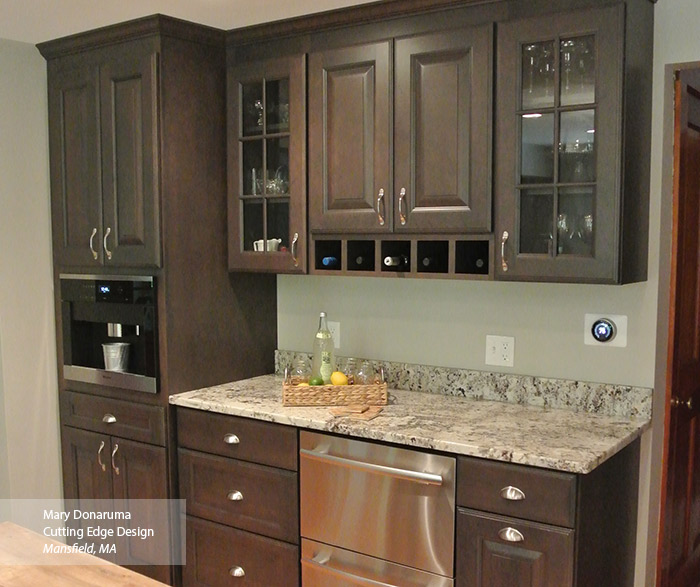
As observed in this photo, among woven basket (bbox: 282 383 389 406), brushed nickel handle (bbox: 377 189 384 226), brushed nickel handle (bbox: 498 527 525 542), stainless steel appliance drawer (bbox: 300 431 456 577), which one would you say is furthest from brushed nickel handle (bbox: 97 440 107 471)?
brushed nickel handle (bbox: 498 527 525 542)

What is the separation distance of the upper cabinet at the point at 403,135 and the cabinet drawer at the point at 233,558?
1186 millimetres

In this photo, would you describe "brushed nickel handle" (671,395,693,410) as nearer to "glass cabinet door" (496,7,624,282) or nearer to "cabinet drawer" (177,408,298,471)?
"glass cabinet door" (496,7,624,282)

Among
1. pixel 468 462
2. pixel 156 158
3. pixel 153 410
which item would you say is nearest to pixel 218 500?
pixel 153 410

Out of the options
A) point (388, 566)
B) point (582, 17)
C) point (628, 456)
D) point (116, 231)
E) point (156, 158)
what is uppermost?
point (582, 17)

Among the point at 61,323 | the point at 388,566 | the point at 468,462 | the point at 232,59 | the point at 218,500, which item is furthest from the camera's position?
the point at 61,323

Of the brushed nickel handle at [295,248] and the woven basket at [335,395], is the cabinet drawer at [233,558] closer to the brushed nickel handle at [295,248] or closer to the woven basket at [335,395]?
the woven basket at [335,395]

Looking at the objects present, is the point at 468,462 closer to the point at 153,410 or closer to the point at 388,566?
the point at 388,566

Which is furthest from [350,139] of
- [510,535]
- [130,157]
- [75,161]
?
[510,535]

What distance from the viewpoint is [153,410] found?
297cm

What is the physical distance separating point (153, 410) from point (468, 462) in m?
1.36

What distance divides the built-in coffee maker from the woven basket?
596mm

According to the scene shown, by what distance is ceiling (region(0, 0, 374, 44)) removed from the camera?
2.71 metres

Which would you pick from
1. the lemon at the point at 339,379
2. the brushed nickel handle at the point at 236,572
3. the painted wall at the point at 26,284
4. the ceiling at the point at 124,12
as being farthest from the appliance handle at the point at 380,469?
the ceiling at the point at 124,12

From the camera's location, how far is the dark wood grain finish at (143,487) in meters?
2.97
